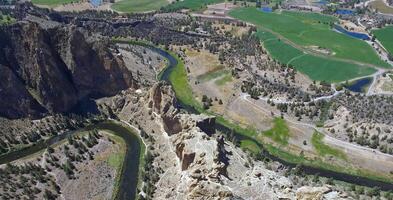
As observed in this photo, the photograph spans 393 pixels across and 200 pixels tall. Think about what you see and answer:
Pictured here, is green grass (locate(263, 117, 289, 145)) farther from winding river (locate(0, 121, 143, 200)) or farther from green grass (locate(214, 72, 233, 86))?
winding river (locate(0, 121, 143, 200))

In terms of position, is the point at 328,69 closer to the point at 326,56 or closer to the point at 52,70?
the point at 326,56

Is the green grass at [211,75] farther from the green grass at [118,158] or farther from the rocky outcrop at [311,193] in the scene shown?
the rocky outcrop at [311,193]

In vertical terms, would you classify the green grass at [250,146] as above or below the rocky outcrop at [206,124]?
below

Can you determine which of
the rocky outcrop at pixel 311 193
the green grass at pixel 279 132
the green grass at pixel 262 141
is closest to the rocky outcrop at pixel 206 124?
the green grass at pixel 262 141

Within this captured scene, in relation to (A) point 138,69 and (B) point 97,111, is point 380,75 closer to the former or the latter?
(A) point 138,69

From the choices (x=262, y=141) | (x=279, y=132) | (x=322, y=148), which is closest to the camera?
(x=322, y=148)

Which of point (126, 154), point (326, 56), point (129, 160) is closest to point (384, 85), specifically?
point (326, 56)

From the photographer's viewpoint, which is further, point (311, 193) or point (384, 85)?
point (384, 85)
